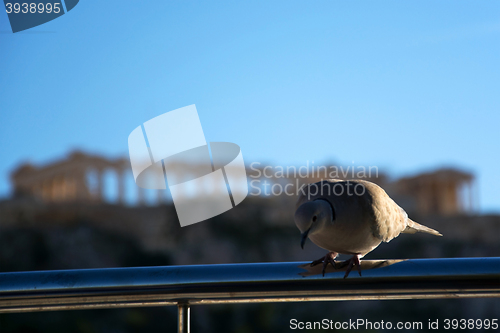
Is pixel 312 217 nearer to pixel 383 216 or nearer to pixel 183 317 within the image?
pixel 383 216

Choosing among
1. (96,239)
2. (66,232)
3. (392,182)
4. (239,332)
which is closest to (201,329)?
(239,332)

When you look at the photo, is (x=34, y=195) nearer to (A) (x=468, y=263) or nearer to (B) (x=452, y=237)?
(B) (x=452, y=237)

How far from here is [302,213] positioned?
2.26 m

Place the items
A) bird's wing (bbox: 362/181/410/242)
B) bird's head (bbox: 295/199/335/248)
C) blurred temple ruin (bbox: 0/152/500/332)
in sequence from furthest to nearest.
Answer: blurred temple ruin (bbox: 0/152/500/332), bird's wing (bbox: 362/181/410/242), bird's head (bbox: 295/199/335/248)

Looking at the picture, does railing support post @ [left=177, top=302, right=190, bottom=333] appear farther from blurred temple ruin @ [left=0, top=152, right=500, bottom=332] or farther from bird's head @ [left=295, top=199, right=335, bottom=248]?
blurred temple ruin @ [left=0, top=152, right=500, bottom=332]

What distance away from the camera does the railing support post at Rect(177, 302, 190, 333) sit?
1.37 metres

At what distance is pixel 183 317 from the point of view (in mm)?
1373

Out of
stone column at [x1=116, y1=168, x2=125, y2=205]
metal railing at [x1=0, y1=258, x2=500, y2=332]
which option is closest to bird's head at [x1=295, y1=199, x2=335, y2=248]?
metal railing at [x1=0, y1=258, x2=500, y2=332]

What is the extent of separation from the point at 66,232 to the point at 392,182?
16.2 meters

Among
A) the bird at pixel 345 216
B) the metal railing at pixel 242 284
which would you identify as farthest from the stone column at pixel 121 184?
the metal railing at pixel 242 284

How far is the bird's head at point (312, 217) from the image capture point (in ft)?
7.34

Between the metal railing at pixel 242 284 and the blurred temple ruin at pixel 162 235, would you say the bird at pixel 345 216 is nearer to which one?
the metal railing at pixel 242 284

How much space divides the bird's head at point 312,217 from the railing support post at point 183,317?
92 centimetres

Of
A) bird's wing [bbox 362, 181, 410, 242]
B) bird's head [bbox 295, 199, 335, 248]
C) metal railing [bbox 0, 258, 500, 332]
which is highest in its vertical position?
metal railing [bbox 0, 258, 500, 332]
